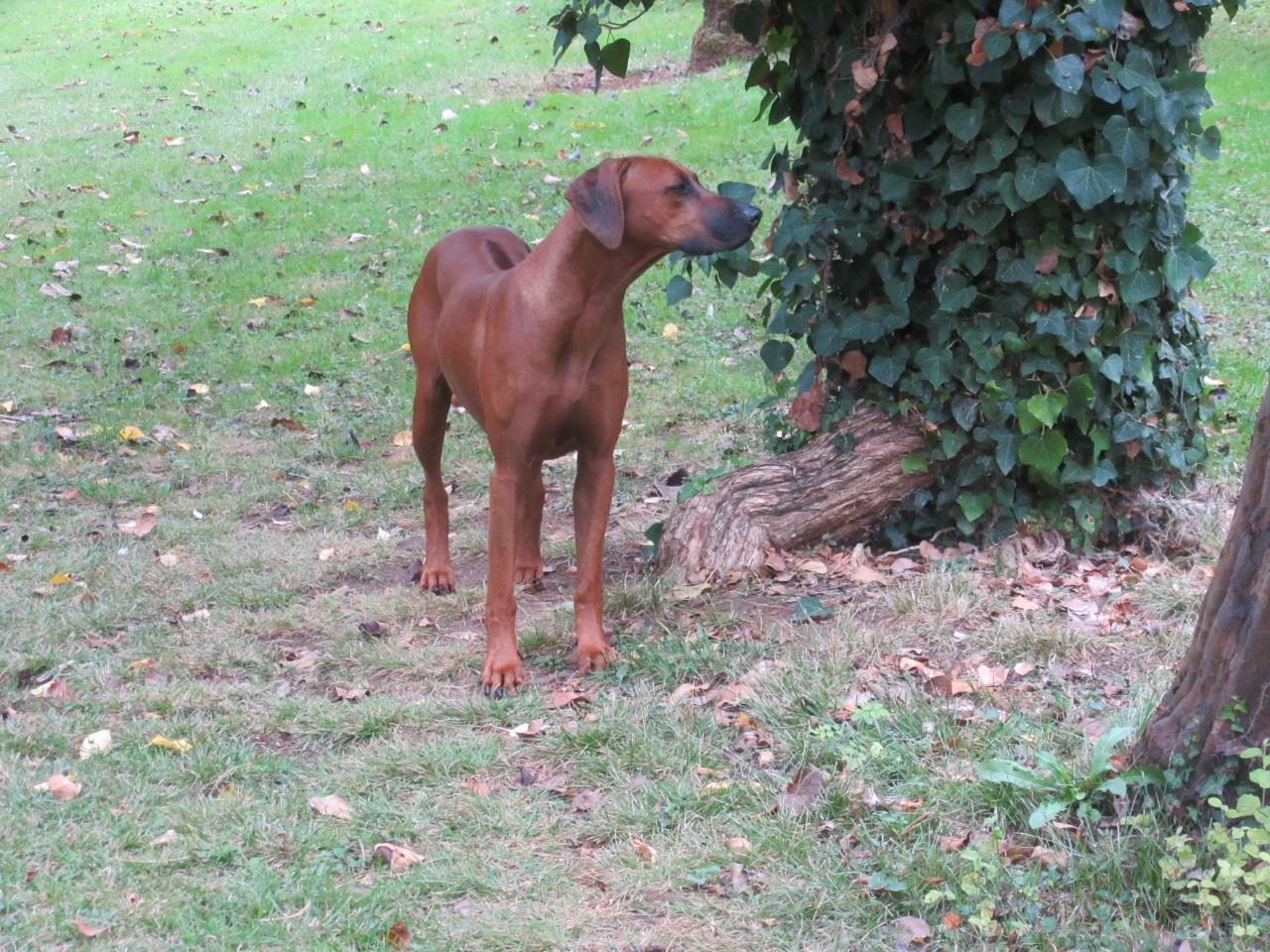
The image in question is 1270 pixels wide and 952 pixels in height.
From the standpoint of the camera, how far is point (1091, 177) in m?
4.64

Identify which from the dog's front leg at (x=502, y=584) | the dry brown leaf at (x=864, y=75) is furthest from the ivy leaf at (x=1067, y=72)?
the dog's front leg at (x=502, y=584)

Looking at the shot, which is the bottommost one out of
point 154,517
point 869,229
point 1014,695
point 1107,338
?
point 154,517

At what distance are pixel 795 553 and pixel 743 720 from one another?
143 centimetres

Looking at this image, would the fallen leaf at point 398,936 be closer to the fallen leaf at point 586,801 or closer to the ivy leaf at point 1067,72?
the fallen leaf at point 586,801

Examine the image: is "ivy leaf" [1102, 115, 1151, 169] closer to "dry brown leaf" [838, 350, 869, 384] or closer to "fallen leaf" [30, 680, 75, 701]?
"dry brown leaf" [838, 350, 869, 384]

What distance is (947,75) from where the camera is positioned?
15.5ft

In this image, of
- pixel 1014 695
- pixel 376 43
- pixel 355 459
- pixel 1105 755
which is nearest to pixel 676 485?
pixel 355 459

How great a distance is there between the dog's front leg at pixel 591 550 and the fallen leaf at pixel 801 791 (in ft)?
3.70

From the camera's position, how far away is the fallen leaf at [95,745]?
13.8 feet

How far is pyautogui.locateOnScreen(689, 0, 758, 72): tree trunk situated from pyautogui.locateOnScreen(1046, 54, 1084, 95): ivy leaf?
11968 millimetres

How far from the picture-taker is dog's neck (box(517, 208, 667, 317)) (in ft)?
14.4

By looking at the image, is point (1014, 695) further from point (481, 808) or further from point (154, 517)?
point (154, 517)

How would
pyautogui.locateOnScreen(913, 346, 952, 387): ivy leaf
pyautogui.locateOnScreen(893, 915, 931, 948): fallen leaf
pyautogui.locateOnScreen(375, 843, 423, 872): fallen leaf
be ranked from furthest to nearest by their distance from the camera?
pyautogui.locateOnScreen(913, 346, 952, 387): ivy leaf
pyautogui.locateOnScreen(375, 843, 423, 872): fallen leaf
pyautogui.locateOnScreen(893, 915, 931, 948): fallen leaf

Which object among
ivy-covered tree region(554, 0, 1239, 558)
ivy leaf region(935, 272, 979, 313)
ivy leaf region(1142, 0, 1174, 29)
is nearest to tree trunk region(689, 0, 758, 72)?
ivy-covered tree region(554, 0, 1239, 558)
